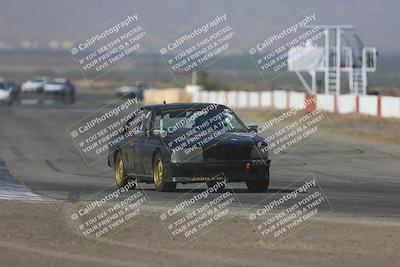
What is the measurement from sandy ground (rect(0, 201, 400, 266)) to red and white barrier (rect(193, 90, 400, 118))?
19.9 meters

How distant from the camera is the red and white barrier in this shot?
131 feet

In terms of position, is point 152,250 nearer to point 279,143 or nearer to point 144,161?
point 144,161

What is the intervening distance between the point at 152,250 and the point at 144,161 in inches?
261

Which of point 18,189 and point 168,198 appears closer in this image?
point 168,198

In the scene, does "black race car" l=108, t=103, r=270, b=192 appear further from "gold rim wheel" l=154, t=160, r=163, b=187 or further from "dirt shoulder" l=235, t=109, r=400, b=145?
"dirt shoulder" l=235, t=109, r=400, b=145

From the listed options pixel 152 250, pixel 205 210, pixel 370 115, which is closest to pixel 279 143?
pixel 370 115

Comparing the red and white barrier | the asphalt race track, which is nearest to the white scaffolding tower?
the red and white barrier

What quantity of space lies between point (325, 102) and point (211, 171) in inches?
1181

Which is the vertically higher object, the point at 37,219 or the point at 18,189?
the point at 37,219

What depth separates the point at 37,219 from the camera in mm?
12336

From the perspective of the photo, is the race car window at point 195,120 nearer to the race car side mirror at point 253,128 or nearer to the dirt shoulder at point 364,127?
the race car side mirror at point 253,128

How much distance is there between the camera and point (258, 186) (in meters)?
16.5

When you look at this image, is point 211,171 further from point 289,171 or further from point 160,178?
point 289,171

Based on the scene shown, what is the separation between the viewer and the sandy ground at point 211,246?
9.75 m
